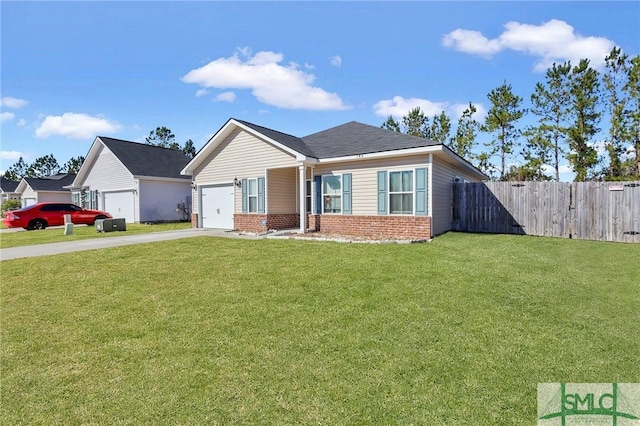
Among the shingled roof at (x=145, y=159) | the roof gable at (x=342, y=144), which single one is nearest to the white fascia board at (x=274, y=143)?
the roof gable at (x=342, y=144)

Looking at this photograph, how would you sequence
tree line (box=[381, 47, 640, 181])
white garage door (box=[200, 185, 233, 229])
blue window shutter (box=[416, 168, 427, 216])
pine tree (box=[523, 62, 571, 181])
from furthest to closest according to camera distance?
pine tree (box=[523, 62, 571, 181]), tree line (box=[381, 47, 640, 181]), white garage door (box=[200, 185, 233, 229]), blue window shutter (box=[416, 168, 427, 216])

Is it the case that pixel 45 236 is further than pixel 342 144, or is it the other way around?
pixel 342 144

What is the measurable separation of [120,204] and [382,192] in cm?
1959

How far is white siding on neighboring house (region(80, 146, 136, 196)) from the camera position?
2250 centimetres

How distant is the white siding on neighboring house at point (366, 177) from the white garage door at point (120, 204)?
16329 mm

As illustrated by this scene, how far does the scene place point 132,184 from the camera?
22.2 metres

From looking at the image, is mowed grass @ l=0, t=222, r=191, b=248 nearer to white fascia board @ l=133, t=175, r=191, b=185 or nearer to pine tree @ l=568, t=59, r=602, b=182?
white fascia board @ l=133, t=175, r=191, b=185

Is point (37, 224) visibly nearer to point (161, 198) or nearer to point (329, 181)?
point (161, 198)

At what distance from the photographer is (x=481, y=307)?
15.3 feet

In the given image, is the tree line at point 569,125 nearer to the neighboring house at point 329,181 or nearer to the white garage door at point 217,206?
the neighboring house at point 329,181

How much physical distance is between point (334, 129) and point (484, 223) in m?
8.35

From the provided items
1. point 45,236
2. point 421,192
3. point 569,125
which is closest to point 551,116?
point 569,125

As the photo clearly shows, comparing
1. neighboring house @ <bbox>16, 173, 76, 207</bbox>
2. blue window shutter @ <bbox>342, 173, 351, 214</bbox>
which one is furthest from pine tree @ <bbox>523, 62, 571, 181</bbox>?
neighboring house @ <bbox>16, 173, 76, 207</bbox>

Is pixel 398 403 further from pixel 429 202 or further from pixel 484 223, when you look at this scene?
pixel 484 223
